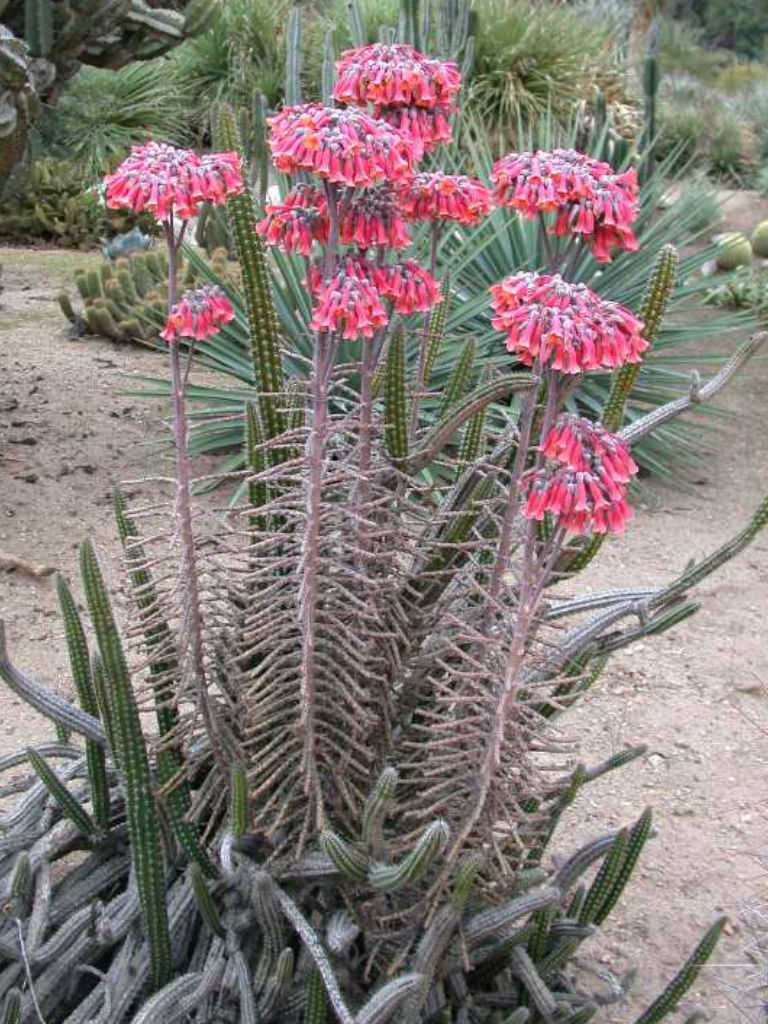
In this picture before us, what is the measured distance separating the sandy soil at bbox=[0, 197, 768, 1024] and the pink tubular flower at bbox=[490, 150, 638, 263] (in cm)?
100

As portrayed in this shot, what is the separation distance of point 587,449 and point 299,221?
0.50 metres

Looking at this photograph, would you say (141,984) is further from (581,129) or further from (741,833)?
(581,129)

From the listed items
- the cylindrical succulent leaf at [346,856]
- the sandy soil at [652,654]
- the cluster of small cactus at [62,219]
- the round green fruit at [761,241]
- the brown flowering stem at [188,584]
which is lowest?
the cluster of small cactus at [62,219]

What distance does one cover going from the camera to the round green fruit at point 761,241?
414 inches

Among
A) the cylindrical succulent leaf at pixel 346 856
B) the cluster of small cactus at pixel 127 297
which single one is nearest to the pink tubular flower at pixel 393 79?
the cylindrical succulent leaf at pixel 346 856

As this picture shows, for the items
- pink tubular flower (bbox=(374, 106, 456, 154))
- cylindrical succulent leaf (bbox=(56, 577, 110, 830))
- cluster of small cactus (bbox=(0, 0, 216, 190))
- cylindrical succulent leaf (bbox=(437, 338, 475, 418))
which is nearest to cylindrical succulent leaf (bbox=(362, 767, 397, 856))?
cylindrical succulent leaf (bbox=(56, 577, 110, 830))

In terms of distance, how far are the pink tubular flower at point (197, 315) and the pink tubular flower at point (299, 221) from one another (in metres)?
0.12

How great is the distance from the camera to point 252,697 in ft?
6.44

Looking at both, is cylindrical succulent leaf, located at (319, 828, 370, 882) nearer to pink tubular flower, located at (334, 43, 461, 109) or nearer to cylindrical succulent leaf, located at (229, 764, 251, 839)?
Result: cylindrical succulent leaf, located at (229, 764, 251, 839)

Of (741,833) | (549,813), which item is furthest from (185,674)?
(741,833)

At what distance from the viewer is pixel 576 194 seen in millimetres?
1775

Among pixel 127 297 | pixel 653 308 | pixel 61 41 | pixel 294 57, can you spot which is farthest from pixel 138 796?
pixel 127 297

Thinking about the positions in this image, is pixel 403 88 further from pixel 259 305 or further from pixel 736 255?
pixel 736 255

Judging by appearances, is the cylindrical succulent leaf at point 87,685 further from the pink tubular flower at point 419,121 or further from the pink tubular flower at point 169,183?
the pink tubular flower at point 419,121
